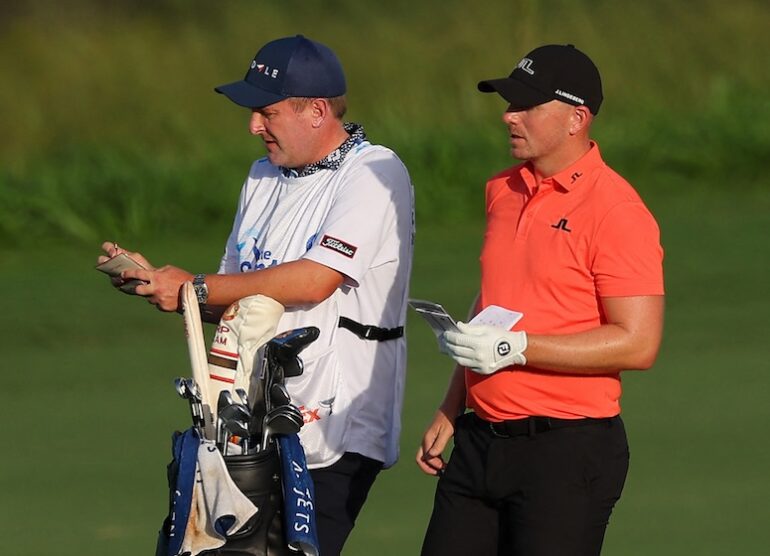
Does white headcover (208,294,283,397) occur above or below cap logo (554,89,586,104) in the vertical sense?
below

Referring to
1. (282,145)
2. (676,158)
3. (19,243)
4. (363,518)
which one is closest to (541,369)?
(282,145)

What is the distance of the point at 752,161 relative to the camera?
1505 centimetres

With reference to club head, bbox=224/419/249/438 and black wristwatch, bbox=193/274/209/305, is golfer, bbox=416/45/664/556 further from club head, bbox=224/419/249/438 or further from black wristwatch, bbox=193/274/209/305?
black wristwatch, bbox=193/274/209/305

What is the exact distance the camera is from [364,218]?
17.7 ft

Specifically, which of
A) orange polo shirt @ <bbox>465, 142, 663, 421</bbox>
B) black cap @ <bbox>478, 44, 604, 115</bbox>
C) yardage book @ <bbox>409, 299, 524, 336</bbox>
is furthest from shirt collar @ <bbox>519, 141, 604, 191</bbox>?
yardage book @ <bbox>409, 299, 524, 336</bbox>

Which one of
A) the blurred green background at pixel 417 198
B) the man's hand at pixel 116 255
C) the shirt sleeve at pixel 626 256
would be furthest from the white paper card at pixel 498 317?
the blurred green background at pixel 417 198

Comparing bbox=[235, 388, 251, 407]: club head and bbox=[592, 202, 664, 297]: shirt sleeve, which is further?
bbox=[235, 388, 251, 407]: club head

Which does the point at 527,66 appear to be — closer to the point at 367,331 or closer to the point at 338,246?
the point at 338,246

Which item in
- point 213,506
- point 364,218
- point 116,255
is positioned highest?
point 364,218

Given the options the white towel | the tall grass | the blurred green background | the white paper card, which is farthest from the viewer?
the tall grass

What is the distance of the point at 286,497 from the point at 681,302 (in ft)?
23.3

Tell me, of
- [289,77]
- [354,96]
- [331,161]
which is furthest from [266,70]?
[354,96]

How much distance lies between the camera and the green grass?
7.55 m

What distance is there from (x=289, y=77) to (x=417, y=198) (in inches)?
342
